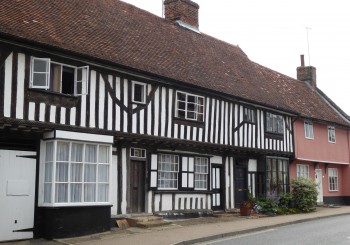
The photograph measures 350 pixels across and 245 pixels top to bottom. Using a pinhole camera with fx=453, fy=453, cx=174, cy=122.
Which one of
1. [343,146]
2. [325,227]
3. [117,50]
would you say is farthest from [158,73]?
[343,146]

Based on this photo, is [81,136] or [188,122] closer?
[81,136]

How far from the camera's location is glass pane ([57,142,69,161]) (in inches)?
527

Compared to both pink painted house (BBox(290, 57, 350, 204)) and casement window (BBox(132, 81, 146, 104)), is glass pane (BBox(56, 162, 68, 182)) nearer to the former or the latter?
casement window (BBox(132, 81, 146, 104))

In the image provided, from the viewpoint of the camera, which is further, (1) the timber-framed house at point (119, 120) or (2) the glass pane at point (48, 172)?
(2) the glass pane at point (48, 172)

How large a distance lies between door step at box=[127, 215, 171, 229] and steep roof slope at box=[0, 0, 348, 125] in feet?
16.9

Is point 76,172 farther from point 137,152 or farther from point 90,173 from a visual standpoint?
point 137,152

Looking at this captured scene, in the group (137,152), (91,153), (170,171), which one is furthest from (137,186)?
(91,153)

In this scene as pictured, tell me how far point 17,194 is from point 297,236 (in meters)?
8.34

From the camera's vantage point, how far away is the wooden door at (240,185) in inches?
849

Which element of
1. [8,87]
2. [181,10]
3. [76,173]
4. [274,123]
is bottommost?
[76,173]

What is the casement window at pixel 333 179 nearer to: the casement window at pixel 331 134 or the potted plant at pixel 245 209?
the casement window at pixel 331 134

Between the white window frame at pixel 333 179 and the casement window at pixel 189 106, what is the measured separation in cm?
1482

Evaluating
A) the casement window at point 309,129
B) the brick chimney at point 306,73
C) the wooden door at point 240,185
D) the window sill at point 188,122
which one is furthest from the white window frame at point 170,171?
the brick chimney at point 306,73

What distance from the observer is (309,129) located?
27406mm
